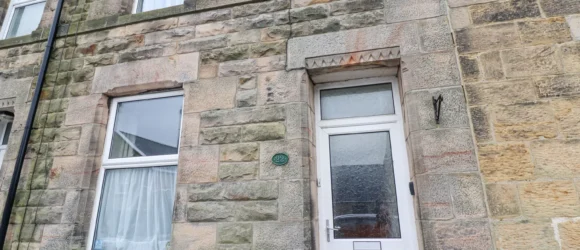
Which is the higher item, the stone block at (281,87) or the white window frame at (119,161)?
the stone block at (281,87)

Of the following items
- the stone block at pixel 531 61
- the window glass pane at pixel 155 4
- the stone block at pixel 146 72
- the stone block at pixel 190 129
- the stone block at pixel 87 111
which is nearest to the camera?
the stone block at pixel 531 61

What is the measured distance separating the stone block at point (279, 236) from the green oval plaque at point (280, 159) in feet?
1.58

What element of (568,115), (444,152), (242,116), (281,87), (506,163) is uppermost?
(281,87)

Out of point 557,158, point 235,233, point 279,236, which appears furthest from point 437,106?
point 235,233

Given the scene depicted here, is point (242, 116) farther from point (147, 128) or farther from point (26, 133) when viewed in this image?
point (26, 133)

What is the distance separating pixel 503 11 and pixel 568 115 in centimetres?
97

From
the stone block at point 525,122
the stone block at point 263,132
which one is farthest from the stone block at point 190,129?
the stone block at point 525,122

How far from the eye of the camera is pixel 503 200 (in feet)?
7.27

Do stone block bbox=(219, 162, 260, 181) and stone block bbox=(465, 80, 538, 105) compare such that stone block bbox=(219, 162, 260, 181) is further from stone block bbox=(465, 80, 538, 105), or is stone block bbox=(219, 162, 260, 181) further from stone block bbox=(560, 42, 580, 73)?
stone block bbox=(560, 42, 580, 73)

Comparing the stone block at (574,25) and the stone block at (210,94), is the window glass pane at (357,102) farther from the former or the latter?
the stone block at (574,25)

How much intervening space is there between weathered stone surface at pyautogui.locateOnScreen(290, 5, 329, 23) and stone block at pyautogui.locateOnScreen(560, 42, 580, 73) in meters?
1.92

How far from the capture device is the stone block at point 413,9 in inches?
109

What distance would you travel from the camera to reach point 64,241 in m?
2.92

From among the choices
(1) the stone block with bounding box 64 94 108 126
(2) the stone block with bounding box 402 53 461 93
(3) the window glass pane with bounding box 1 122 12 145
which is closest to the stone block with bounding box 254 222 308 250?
(2) the stone block with bounding box 402 53 461 93
